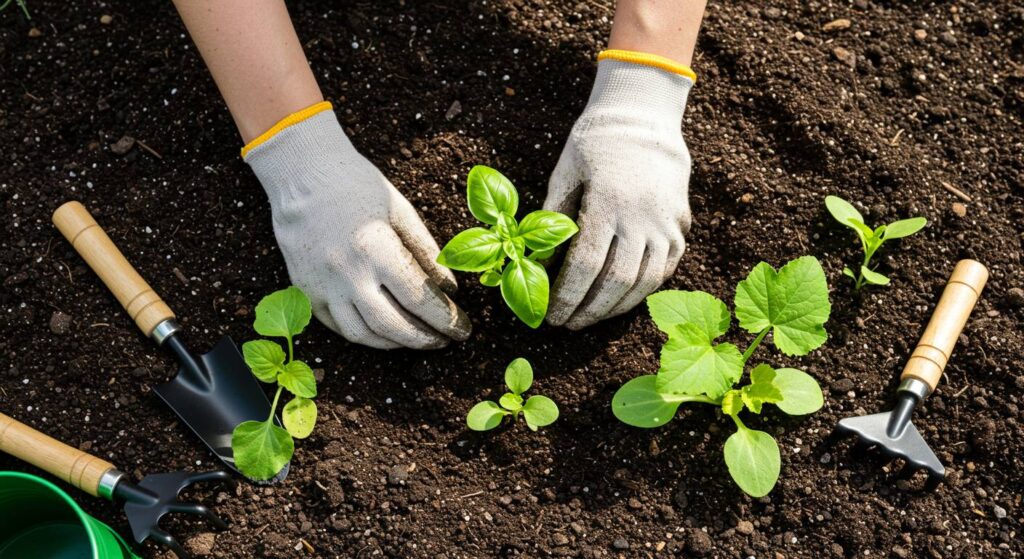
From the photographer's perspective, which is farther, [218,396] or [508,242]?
[218,396]

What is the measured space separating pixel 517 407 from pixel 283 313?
53cm

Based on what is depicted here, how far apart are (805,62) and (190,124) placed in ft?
5.06

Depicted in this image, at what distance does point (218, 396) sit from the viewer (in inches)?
76.2

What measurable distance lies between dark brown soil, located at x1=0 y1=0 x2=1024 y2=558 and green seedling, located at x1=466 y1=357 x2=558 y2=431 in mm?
80

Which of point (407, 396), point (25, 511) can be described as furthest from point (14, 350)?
point (407, 396)

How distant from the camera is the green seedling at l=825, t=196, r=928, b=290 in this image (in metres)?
1.92

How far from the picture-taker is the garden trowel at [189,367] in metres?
1.91

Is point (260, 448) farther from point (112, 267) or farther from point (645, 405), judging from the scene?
point (645, 405)

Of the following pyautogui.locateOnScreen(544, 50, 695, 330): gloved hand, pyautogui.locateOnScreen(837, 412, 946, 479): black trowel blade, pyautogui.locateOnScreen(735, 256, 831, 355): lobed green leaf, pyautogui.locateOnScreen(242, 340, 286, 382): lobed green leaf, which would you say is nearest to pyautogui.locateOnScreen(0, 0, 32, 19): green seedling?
pyautogui.locateOnScreen(242, 340, 286, 382): lobed green leaf

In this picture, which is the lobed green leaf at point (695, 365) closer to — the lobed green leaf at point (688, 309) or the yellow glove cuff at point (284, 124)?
the lobed green leaf at point (688, 309)

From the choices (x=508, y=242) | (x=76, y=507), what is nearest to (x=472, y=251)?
(x=508, y=242)

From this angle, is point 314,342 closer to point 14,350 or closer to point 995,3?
point 14,350

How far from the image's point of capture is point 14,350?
2000 mm

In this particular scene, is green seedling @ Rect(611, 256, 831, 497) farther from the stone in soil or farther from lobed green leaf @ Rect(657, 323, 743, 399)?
the stone in soil
